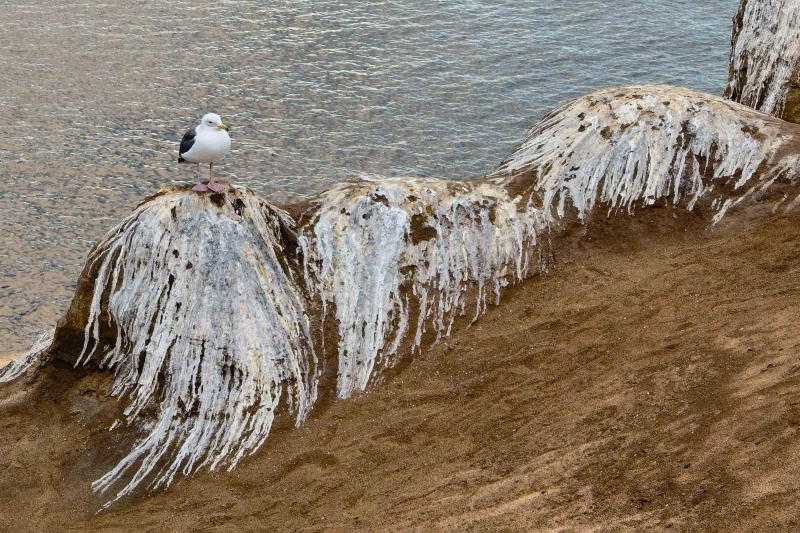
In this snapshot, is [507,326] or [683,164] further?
[683,164]

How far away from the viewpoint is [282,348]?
9578 mm

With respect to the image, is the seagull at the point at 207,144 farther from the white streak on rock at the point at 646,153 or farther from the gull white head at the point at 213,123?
the white streak on rock at the point at 646,153

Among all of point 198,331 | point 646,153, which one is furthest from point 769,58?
point 198,331

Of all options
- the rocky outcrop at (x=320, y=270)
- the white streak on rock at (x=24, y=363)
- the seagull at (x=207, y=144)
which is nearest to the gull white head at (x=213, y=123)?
the seagull at (x=207, y=144)

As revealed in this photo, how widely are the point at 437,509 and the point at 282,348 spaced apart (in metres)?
2.70

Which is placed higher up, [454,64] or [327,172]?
[454,64]

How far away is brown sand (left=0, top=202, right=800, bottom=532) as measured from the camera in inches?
293

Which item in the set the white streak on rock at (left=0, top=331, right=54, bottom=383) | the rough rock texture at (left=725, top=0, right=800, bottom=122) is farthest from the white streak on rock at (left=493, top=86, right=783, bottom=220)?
the white streak on rock at (left=0, top=331, right=54, bottom=383)

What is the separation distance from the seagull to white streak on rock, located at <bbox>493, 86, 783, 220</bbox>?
3.93 metres

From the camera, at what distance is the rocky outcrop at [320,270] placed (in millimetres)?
9375

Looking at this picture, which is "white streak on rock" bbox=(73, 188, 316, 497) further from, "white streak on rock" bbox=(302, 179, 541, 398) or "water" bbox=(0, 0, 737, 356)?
"water" bbox=(0, 0, 737, 356)

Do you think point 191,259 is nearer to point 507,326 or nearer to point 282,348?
point 282,348

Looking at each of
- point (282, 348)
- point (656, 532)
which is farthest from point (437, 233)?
point (656, 532)

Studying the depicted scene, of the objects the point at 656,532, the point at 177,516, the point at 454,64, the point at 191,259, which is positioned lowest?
the point at 177,516
